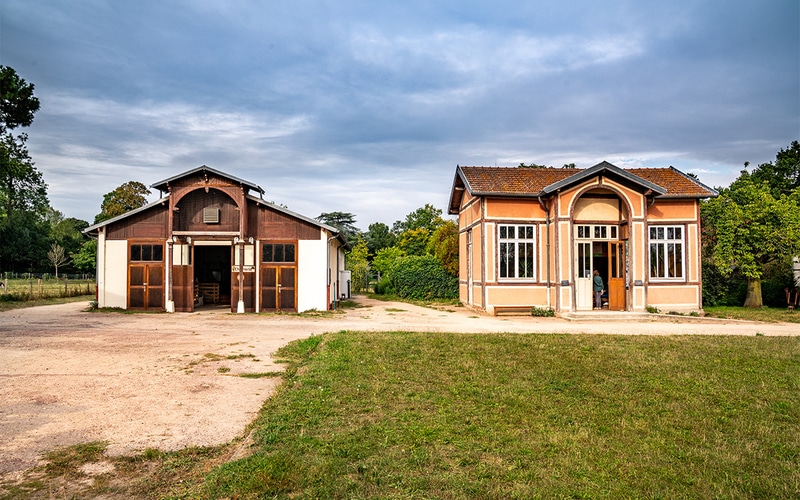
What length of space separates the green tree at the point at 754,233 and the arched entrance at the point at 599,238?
6893 mm

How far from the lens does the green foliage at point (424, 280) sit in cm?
2878

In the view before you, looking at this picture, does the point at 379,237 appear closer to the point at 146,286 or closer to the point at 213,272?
the point at 213,272

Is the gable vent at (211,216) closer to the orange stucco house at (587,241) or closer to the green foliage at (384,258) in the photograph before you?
the orange stucco house at (587,241)

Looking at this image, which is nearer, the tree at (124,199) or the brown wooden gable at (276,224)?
the brown wooden gable at (276,224)

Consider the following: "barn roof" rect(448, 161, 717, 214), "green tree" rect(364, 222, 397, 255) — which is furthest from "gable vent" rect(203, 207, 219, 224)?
"green tree" rect(364, 222, 397, 255)

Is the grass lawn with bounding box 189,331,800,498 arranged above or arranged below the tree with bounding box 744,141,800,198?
below

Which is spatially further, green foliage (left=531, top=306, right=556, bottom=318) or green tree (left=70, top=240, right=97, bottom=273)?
Answer: green tree (left=70, top=240, right=97, bottom=273)

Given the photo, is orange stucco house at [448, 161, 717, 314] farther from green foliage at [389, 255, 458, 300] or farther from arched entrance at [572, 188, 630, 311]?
green foliage at [389, 255, 458, 300]

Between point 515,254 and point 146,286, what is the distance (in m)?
14.5

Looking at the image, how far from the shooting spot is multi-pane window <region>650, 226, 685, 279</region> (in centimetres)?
2045

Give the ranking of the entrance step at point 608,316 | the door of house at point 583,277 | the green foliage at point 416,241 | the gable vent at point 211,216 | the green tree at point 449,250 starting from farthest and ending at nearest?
the green foliage at point 416,241
the green tree at point 449,250
the gable vent at point 211,216
the door of house at point 583,277
the entrance step at point 608,316

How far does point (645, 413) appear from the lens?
6238mm

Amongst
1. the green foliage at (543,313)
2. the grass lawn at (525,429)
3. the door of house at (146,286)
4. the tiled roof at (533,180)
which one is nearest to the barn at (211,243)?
the door of house at (146,286)

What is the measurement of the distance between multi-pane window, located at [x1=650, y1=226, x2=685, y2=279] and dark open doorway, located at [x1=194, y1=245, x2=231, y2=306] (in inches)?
781
